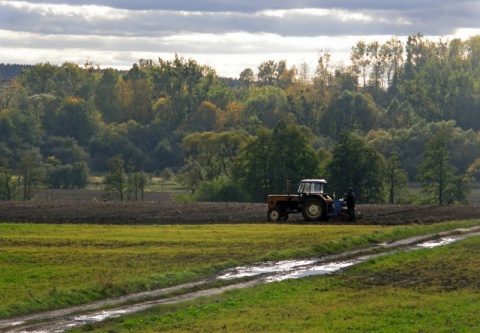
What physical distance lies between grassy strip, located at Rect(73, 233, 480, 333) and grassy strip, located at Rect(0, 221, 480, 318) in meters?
3.15

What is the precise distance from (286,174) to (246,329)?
3068 inches

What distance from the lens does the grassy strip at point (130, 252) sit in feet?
100

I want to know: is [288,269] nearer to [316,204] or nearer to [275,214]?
[316,204]

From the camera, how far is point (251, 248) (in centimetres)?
4312

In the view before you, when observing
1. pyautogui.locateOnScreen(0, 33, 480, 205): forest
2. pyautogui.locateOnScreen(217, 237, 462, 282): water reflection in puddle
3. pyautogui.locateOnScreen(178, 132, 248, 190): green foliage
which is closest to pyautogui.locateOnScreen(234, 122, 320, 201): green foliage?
pyautogui.locateOnScreen(0, 33, 480, 205): forest

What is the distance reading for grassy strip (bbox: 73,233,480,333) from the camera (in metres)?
25.3

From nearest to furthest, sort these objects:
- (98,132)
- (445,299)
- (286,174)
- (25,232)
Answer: (445,299), (25,232), (286,174), (98,132)

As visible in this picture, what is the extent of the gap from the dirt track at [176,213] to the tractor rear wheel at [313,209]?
758mm

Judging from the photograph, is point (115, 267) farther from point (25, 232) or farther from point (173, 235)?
point (25, 232)

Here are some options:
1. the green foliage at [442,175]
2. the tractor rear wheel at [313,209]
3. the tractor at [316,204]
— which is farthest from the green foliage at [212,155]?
the tractor rear wheel at [313,209]

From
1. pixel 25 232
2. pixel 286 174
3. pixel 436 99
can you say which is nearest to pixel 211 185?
pixel 286 174

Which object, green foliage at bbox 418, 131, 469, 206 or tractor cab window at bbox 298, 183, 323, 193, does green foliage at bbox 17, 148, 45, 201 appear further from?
tractor cab window at bbox 298, 183, 323, 193

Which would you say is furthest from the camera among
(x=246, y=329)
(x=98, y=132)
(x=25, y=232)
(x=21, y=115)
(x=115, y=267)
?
(x=98, y=132)

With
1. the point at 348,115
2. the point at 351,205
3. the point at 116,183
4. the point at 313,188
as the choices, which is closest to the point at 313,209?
the point at 313,188
